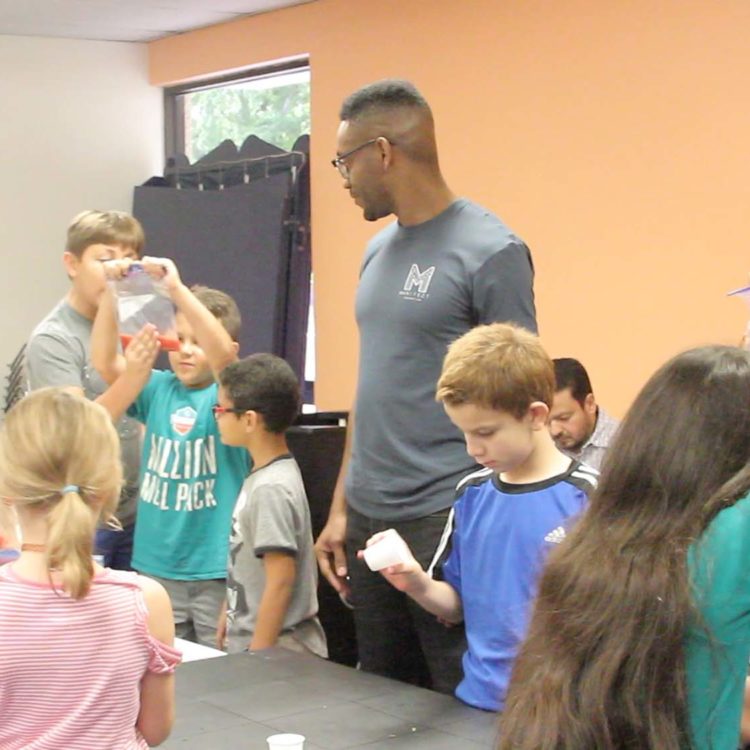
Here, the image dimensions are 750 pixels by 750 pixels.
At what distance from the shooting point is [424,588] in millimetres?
2191

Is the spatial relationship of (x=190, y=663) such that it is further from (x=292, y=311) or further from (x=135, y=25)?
(x=135, y=25)

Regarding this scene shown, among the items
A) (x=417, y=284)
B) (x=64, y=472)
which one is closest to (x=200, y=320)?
(x=417, y=284)

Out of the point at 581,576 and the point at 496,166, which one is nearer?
the point at 581,576

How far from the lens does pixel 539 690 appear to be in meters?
1.34

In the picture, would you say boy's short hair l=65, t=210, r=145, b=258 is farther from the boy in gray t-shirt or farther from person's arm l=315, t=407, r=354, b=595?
person's arm l=315, t=407, r=354, b=595

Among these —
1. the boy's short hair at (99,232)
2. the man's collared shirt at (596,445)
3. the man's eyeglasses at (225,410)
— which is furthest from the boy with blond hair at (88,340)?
the man's collared shirt at (596,445)

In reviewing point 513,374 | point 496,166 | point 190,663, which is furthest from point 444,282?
point 496,166

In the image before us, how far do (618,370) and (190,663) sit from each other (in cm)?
234

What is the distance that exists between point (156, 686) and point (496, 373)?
0.81m

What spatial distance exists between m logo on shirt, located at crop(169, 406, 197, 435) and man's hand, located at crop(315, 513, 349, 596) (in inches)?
22.3

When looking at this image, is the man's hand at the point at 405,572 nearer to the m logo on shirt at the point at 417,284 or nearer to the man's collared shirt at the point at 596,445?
the m logo on shirt at the point at 417,284

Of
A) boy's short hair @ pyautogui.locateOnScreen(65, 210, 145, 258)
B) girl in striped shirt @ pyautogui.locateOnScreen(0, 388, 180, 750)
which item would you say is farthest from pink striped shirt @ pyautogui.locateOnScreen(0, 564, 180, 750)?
boy's short hair @ pyautogui.locateOnScreen(65, 210, 145, 258)

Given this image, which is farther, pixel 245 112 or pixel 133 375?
pixel 245 112

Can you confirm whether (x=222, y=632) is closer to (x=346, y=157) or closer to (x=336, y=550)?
(x=336, y=550)
